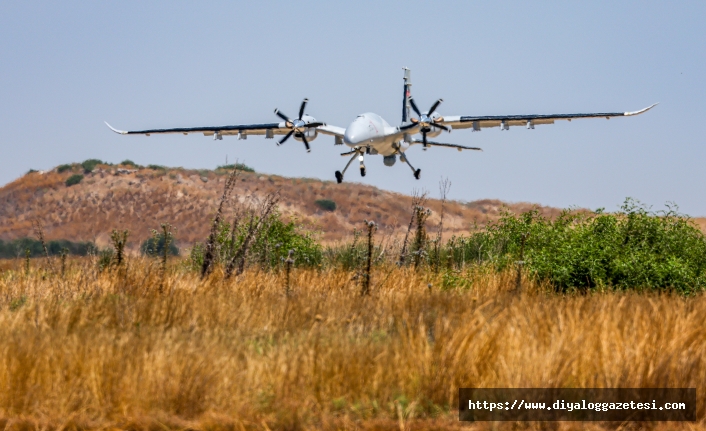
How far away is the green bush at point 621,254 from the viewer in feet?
55.6

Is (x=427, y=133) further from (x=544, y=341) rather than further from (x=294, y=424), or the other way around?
(x=294, y=424)

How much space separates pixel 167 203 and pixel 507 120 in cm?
6286

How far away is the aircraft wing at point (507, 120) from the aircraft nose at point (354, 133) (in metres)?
4.10

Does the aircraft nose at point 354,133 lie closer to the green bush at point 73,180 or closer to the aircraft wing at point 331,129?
the aircraft wing at point 331,129

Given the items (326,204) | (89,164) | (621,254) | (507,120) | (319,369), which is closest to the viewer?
(319,369)

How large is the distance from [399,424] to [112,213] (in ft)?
269

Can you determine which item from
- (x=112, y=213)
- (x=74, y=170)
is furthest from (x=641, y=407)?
(x=74, y=170)

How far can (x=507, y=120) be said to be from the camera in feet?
101

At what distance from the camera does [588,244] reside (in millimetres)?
18172

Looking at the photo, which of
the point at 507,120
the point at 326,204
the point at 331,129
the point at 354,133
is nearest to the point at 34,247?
the point at 331,129

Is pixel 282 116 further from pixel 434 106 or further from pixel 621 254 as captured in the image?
pixel 621 254

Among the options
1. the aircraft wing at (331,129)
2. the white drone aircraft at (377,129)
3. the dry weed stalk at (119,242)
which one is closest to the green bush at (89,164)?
the white drone aircraft at (377,129)

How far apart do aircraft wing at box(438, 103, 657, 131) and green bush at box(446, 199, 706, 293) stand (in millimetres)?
6940

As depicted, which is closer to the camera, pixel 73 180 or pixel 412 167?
pixel 412 167
